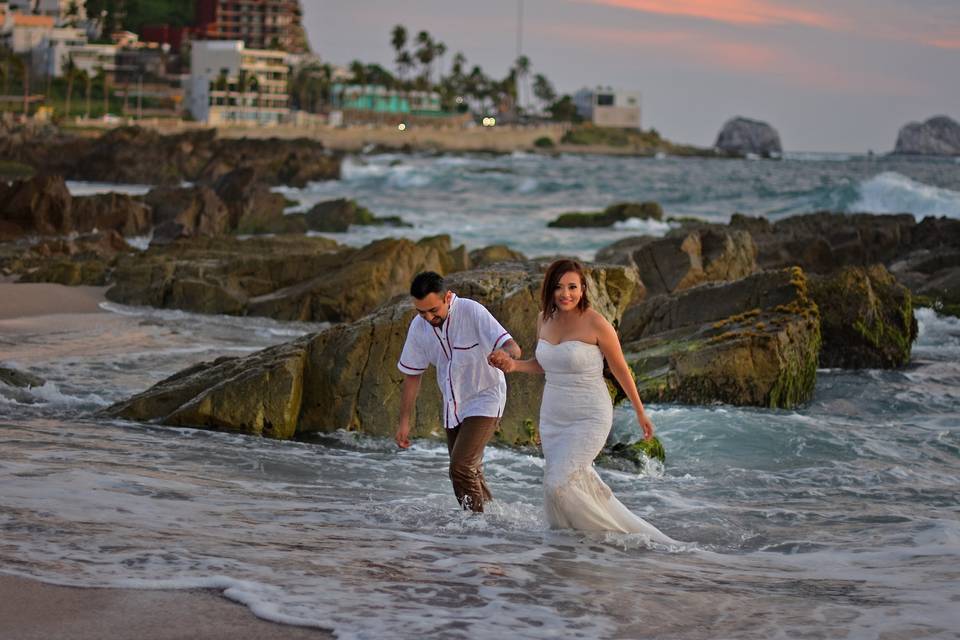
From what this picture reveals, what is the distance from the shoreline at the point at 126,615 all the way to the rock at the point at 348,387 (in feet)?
17.1

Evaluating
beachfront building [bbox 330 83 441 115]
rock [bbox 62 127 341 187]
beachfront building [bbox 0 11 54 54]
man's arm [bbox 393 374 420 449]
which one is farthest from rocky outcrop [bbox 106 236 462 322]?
beachfront building [bbox 330 83 441 115]

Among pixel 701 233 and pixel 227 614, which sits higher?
pixel 701 233

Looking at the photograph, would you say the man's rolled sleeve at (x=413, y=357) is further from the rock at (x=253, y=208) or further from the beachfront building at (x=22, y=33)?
the beachfront building at (x=22, y=33)

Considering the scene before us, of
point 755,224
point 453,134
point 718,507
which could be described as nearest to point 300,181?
point 755,224

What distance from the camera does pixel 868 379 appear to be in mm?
15727

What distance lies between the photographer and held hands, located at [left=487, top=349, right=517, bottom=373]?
7.65 metres

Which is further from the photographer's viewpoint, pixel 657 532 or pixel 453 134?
pixel 453 134

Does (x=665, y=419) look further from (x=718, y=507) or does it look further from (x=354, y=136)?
(x=354, y=136)

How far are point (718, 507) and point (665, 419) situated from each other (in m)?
3.21

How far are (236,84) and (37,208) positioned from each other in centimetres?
12308

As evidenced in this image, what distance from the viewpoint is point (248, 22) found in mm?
Result: 195500

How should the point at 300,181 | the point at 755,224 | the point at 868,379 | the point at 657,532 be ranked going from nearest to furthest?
1. the point at 657,532
2. the point at 868,379
3. the point at 755,224
4. the point at 300,181

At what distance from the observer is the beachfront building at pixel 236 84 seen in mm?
147500

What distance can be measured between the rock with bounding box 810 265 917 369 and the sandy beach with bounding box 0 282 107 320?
35.3 feet
